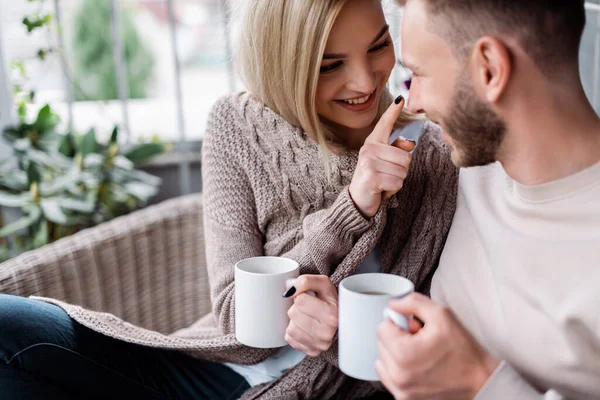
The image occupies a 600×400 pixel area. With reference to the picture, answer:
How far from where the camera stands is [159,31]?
19.7 ft

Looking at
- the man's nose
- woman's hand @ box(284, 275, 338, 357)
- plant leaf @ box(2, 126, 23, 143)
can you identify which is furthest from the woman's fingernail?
plant leaf @ box(2, 126, 23, 143)

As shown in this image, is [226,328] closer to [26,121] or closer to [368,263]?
[368,263]

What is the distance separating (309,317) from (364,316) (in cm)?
19

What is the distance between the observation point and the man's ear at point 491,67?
3.05 feet

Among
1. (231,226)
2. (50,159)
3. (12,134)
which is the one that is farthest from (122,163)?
(231,226)

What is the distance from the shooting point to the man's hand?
0.84 metres

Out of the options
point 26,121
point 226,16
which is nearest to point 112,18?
point 26,121

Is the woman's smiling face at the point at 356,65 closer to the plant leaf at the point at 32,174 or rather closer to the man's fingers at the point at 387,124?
the man's fingers at the point at 387,124

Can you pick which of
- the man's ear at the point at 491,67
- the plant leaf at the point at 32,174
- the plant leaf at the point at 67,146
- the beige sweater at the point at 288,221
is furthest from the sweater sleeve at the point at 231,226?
the plant leaf at the point at 67,146

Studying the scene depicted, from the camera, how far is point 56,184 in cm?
227

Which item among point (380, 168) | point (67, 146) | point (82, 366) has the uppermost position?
point (380, 168)

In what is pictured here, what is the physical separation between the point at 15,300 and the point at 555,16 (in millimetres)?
1052

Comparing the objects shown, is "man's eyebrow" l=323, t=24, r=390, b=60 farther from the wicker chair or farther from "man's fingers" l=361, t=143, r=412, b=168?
the wicker chair

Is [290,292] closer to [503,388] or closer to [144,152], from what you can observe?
[503,388]
